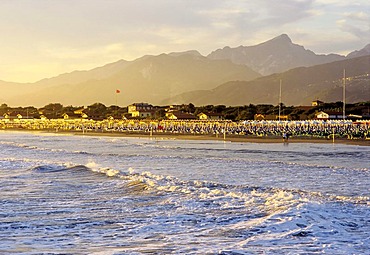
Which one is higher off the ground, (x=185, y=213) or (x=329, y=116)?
(x=329, y=116)

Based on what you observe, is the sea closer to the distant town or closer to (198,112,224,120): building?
the distant town

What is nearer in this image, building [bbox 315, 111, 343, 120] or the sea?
the sea

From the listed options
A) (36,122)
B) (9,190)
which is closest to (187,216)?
(9,190)

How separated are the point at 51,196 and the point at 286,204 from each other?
6.67 metres

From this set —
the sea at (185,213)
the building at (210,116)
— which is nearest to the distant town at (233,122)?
the building at (210,116)

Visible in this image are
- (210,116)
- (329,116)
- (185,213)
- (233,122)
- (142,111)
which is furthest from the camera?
(142,111)

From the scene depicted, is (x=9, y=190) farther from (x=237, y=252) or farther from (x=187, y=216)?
(x=237, y=252)

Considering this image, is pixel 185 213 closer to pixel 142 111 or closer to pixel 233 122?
pixel 233 122

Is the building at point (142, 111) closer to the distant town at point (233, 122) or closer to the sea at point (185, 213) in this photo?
the distant town at point (233, 122)

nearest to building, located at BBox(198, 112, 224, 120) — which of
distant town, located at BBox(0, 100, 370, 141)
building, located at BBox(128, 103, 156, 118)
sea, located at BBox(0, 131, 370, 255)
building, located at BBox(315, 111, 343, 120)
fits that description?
distant town, located at BBox(0, 100, 370, 141)

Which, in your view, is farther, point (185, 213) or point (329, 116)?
point (329, 116)

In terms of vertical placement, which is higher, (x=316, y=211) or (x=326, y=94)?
(x=326, y=94)

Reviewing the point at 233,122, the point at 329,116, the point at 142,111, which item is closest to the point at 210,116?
the point at 233,122

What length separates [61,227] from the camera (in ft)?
31.5
